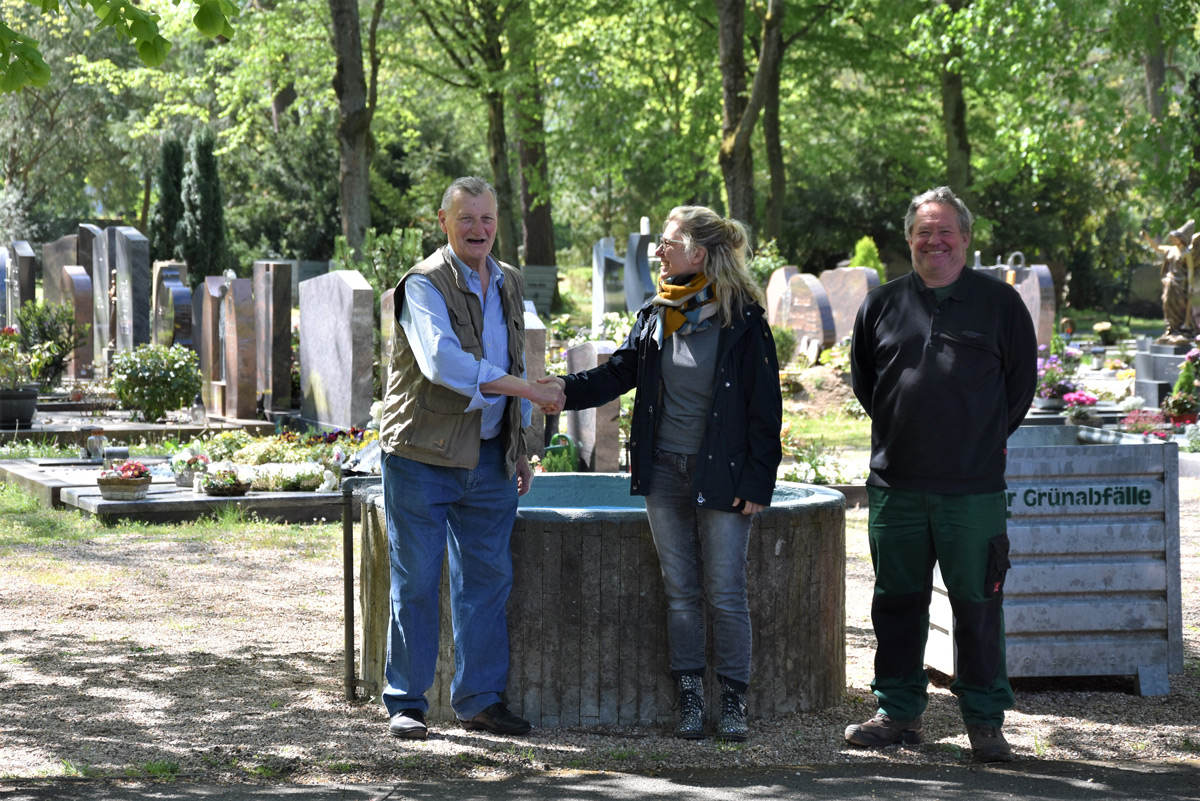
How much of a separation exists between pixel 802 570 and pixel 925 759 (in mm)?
774

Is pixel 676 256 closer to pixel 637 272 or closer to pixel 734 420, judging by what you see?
pixel 734 420

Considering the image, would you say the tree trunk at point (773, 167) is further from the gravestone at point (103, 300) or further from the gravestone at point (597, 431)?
the gravestone at point (597, 431)

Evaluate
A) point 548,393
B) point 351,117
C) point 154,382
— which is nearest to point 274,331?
point 154,382

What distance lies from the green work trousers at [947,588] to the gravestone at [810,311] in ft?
51.3

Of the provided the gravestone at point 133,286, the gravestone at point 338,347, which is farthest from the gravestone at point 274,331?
the gravestone at point 133,286

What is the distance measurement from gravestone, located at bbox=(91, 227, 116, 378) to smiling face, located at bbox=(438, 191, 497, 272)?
1601 centimetres

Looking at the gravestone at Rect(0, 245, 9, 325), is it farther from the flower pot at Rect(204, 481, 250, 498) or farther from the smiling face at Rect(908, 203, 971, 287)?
the smiling face at Rect(908, 203, 971, 287)

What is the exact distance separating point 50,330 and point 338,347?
7470 millimetres

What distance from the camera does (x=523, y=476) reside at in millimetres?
4848

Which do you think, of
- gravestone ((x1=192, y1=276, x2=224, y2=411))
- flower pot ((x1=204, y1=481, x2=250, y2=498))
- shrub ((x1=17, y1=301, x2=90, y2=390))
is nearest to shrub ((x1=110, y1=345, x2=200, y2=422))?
gravestone ((x1=192, y1=276, x2=224, y2=411))

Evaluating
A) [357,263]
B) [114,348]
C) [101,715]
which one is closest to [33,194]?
[114,348]

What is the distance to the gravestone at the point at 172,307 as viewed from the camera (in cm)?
1731

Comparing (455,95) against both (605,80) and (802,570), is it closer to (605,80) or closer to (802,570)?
(605,80)

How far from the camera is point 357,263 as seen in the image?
1741 centimetres
